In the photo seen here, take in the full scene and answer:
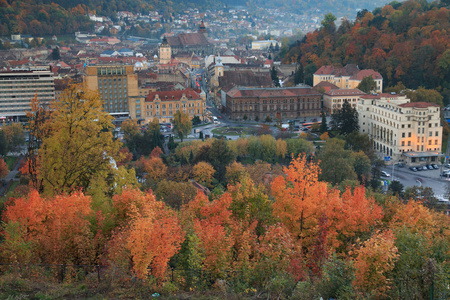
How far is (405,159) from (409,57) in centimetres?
2047

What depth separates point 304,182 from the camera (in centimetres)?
1413

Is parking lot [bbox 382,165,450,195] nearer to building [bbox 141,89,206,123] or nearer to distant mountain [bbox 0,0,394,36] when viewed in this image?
building [bbox 141,89,206,123]

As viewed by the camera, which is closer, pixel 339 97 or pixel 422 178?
pixel 422 178

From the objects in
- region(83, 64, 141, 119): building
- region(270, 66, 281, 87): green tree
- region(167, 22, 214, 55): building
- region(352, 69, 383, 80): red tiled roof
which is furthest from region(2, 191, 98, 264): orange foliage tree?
region(167, 22, 214, 55): building

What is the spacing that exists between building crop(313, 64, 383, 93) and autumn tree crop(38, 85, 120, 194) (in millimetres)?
42564

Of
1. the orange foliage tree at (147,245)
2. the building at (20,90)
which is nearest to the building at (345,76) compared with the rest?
the building at (20,90)

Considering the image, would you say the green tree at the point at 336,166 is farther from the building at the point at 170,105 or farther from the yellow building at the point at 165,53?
the yellow building at the point at 165,53

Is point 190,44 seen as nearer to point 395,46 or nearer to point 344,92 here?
point 395,46

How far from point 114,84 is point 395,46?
90.6ft

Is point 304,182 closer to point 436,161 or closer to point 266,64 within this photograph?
point 436,161

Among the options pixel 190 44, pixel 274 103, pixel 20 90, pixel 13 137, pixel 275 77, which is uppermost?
pixel 190 44

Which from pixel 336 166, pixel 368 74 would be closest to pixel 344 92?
pixel 368 74

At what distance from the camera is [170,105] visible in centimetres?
4875

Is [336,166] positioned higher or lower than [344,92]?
lower
